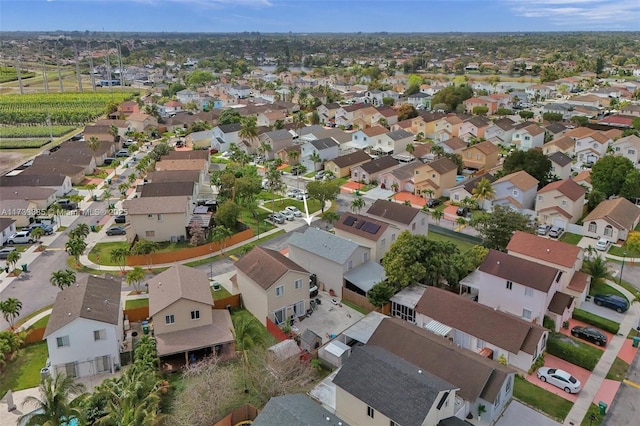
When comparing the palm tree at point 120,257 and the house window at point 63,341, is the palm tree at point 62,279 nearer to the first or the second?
the palm tree at point 120,257

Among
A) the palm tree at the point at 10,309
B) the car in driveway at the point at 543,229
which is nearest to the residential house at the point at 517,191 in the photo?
the car in driveway at the point at 543,229

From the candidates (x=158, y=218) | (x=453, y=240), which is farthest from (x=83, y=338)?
(x=453, y=240)

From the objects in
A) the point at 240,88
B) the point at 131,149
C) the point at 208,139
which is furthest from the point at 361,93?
the point at 131,149

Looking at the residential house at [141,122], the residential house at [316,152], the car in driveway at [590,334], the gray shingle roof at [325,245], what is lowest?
the car in driveway at [590,334]

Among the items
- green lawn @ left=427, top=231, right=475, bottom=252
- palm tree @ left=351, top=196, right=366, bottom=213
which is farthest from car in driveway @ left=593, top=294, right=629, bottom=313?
palm tree @ left=351, top=196, right=366, bottom=213

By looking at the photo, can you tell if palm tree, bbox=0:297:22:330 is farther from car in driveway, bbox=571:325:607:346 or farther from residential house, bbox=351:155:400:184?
residential house, bbox=351:155:400:184

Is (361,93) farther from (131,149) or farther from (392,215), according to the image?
(392,215)

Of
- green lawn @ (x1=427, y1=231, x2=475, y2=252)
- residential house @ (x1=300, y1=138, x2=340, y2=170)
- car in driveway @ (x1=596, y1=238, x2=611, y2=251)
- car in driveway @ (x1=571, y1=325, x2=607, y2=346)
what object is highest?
residential house @ (x1=300, y1=138, x2=340, y2=170)

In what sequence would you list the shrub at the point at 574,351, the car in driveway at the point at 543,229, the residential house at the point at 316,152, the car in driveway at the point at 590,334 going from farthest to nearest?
the residential house at the point at 316,152
the car in driveway at the point at 543,229
the car in driveway at the point at 590,334
the shrub at the point at 574,351
